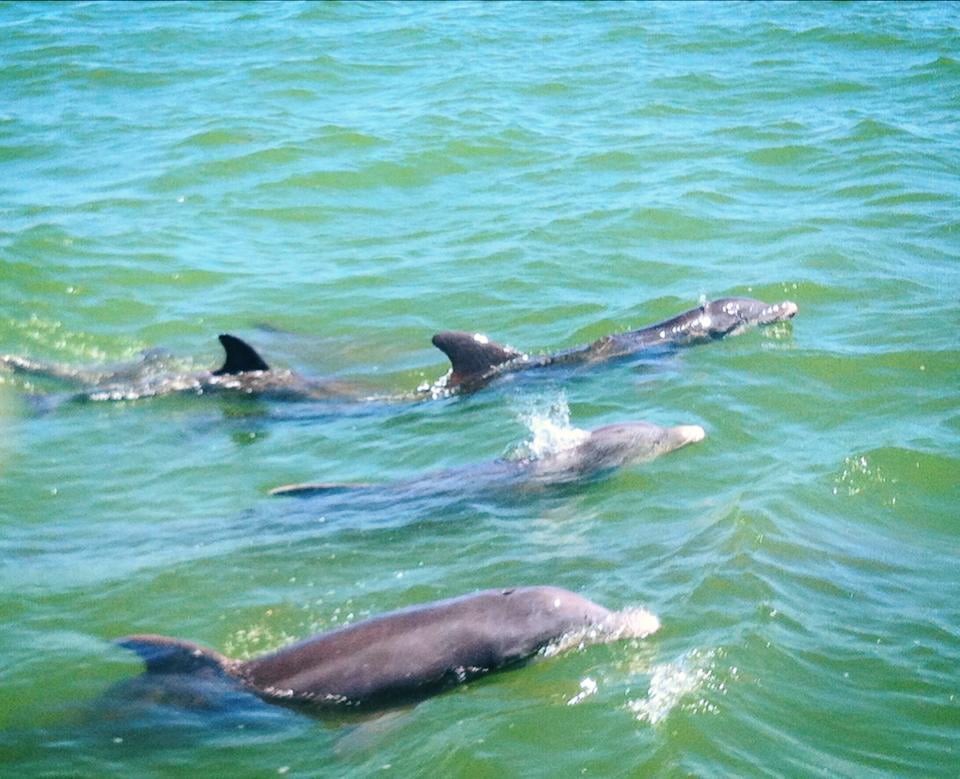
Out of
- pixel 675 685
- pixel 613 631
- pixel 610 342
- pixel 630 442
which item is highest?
pixel 610 342

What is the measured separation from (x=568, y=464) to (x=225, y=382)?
374cm

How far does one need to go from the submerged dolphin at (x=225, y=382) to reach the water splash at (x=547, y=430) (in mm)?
1875

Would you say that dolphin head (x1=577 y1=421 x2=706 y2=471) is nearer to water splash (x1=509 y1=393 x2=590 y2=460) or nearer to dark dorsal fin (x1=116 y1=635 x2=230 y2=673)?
water splash (x1=509 y1=393 x2=590 y2=460)

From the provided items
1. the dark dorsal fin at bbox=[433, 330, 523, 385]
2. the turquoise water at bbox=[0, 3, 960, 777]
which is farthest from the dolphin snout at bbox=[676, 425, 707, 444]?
the dark dorsal fin at bbox=[433, 330, 523, 385]

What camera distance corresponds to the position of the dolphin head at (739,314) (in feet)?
44.9

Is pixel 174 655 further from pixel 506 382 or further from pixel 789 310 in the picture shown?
pixel 789 310

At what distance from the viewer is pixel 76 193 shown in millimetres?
18391

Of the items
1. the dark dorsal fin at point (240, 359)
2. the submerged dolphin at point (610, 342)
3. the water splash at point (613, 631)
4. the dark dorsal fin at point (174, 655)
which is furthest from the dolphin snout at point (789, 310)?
the dark dorsal fin at point (174, 655)

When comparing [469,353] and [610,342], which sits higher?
[469,353]

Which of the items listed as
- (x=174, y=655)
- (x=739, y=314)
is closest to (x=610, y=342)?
(x=739, y=314)

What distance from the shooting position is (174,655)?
308 inches

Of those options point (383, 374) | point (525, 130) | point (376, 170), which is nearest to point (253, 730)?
point (383, 374)

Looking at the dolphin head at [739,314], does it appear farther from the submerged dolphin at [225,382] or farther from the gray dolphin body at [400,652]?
the gray dolphin body at [400,652]

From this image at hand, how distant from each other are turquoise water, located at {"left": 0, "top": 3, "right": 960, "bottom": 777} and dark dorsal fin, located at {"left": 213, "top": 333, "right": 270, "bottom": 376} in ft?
1.76
